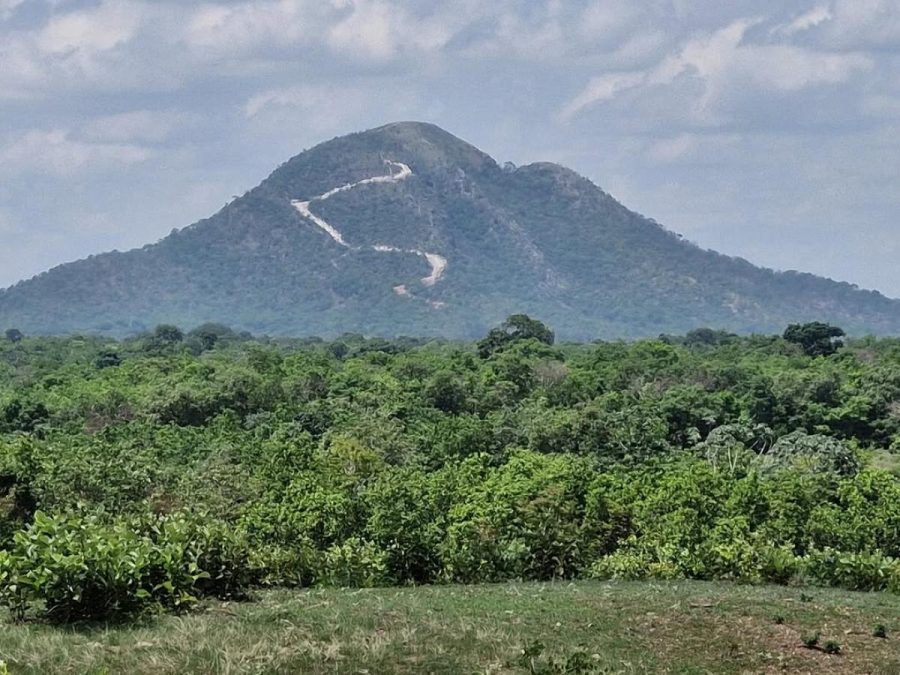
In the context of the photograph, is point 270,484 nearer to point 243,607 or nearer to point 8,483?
point 8,483

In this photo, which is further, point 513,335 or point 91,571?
point 513,335

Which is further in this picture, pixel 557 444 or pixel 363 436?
pixel 557 444

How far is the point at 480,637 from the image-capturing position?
13148 mm

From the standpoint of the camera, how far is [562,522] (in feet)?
81.7

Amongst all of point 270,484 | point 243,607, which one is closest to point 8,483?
point 270,484

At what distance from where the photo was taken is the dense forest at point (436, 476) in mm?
15359

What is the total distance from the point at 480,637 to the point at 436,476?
17630mm

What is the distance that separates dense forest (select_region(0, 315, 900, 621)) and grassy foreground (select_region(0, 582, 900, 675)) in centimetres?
88

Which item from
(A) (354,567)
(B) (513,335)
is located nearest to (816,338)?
(B) (513,335)

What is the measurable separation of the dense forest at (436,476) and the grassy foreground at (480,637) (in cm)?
88

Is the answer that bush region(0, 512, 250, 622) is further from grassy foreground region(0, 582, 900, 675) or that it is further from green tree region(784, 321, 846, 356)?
green tree region(784, 321, 846, 356)

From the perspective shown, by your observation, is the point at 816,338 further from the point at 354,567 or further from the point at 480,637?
the point at 480,637

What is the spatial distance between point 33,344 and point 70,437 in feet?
233

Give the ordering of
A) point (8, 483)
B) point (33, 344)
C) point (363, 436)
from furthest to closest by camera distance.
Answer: point (33, 344) < point (363, 436) < point (8, 483)
